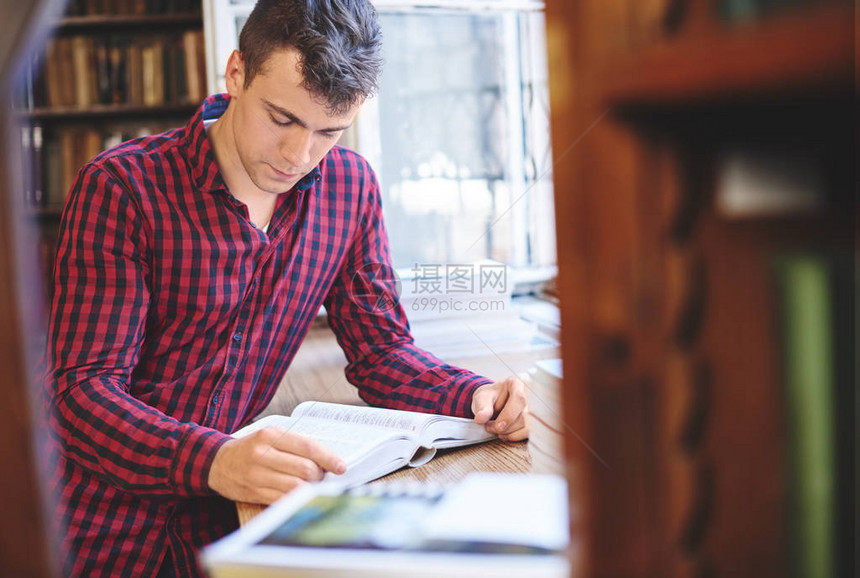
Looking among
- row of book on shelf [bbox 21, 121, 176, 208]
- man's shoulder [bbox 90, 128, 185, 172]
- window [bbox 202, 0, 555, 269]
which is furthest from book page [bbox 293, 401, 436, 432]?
row of book on shelf [bbox 21, 121, 176, 208]

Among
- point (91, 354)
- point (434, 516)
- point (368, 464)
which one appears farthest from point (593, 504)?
point (91, 354)

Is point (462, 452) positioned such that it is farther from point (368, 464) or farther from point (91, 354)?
point (91, 354)

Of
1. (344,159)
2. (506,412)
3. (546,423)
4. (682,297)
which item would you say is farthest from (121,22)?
(682,297)

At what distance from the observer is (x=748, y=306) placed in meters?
0.32

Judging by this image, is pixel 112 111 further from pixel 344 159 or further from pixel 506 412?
pixel 506 412

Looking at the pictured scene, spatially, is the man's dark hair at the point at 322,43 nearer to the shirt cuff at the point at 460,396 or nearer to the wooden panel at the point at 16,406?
the shirt cuff at the point at 460,396

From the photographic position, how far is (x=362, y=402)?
4.56 ft

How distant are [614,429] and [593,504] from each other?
4 centimetres

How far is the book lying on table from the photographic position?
0.43 m

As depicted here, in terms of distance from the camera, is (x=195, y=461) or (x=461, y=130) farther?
(x=461, y=130)

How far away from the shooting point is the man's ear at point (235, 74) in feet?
3.98

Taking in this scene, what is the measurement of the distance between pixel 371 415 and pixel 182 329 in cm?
37

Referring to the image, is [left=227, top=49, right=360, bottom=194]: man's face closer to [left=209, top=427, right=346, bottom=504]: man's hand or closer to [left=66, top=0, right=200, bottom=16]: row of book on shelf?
[left=209, top=427, right=346, bottom=504]: man's hand

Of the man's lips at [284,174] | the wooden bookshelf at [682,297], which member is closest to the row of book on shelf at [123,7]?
the man's lips at [284,174]
